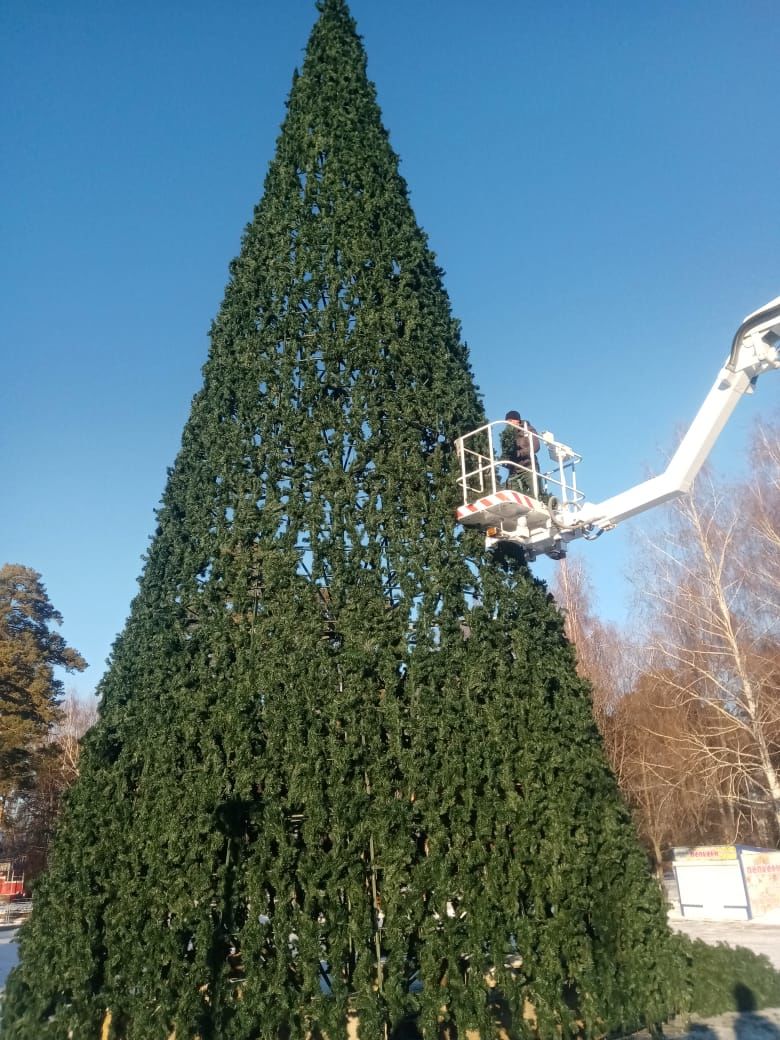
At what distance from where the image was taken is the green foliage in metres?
7.25

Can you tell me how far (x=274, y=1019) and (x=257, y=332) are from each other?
6060 mm

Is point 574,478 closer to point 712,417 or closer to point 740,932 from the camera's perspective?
point 712,417

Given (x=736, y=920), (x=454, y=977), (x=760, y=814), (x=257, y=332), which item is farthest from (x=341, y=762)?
(x=760, y=814)

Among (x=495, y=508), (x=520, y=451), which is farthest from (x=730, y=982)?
(x=520, y=451)

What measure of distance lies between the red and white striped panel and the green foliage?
182 inches

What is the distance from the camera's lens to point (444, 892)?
5.25m

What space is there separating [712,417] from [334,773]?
19.3ft

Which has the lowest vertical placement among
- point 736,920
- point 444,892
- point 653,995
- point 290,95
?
point 736,920

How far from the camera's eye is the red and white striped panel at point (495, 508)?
6508 millimetres

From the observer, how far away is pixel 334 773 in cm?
545

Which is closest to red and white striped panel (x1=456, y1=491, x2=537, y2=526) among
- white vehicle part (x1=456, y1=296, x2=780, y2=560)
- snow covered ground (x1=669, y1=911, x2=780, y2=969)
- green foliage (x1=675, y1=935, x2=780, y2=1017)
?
white vehicle part (x1=456, y1=296, x2=780, y2=560)

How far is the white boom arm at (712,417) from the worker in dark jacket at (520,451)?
69cm

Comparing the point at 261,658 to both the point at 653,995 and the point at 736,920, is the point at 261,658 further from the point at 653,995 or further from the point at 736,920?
the point at 736,920

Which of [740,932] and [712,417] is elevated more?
[712,417]
